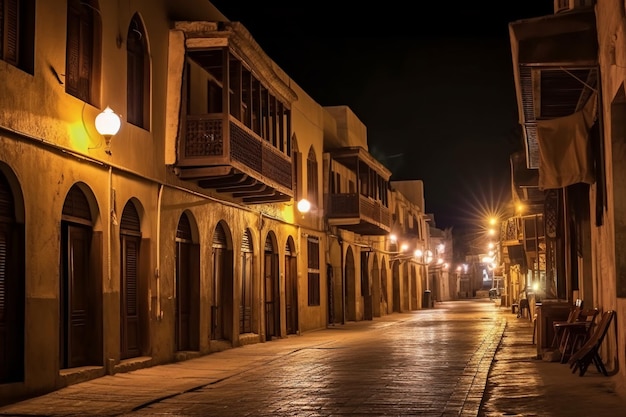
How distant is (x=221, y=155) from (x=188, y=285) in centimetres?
316

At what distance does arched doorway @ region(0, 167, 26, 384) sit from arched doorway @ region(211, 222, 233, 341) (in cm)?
856

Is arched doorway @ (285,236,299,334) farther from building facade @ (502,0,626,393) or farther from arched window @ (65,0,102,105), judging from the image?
arched window @ (65,0,102,105)

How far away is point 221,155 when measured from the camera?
17.0m

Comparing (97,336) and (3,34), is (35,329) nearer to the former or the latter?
(97,336)

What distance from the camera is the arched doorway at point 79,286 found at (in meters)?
13.4

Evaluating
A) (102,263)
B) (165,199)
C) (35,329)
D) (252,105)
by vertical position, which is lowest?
(35,329)

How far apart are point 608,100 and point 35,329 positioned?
8.34 metres

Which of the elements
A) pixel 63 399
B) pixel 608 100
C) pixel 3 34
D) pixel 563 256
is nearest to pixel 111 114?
pixel 3 34

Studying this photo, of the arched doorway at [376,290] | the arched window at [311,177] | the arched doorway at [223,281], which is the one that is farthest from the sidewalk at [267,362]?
the arched doorway at [376,290]

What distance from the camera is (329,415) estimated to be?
9891mm

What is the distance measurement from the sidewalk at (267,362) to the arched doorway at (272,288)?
5.89 m

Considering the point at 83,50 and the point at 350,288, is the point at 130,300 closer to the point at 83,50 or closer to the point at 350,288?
the point at 83,50

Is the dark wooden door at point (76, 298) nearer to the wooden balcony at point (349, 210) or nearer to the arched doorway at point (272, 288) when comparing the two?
the arched doorway at point (272, 288)

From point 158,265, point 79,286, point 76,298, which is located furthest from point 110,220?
point 158,265
